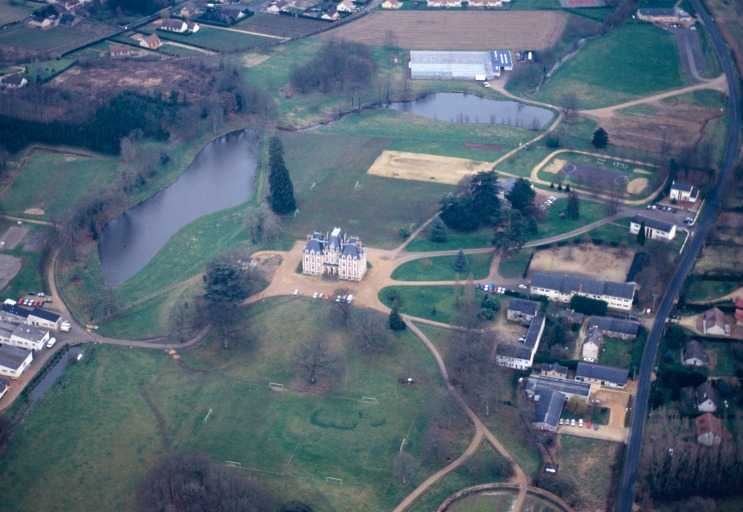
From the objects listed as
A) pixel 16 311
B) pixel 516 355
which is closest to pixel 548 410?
pixel 516 355

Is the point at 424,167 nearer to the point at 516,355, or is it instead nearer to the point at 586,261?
the point at 586,261

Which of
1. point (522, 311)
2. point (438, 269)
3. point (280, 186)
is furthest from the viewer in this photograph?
point (280, 186)

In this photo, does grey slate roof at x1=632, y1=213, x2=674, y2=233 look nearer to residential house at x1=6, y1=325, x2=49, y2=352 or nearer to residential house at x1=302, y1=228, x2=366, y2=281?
residential house at x1=302, y1=228, x2=366, y2=281

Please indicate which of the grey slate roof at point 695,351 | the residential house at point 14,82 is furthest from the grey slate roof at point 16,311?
the grey slate roof at point 695,351

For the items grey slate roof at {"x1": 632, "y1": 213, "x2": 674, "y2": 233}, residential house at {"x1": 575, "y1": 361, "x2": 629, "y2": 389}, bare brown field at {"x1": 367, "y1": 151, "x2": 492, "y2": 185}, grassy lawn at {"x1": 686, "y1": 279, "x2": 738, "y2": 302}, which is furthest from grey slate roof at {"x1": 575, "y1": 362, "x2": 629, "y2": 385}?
bare brown field at {"x1": 367, "y1": 151, "x2": 492, "y2": 185}

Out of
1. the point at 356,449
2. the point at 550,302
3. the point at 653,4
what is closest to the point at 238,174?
the point at 550,302
